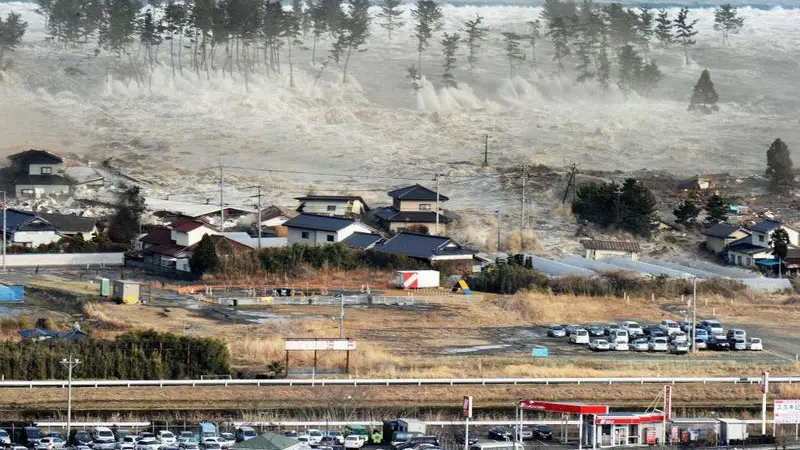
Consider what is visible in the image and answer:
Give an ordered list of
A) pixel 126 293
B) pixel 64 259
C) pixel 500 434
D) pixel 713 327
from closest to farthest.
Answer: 1. pixel 500 434
2. pixel 713 327
3. pixel 126 293
4. pixel 64 259

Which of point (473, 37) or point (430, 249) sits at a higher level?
point (430, 249)

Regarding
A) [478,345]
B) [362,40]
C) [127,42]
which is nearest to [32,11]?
[127,42]

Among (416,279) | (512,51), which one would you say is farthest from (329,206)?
(512,51)

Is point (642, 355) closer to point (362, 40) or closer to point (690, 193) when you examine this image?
point (690, 193)

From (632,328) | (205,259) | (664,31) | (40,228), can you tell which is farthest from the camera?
(664,31)

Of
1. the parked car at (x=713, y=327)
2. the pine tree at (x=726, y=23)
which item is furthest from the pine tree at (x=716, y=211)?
the pine tree at (x=726, y=23)

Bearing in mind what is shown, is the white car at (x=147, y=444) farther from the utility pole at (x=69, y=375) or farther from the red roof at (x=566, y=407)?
the red roof at (x=566, y=407)

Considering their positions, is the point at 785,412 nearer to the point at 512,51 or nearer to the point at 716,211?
the point at 716,211
